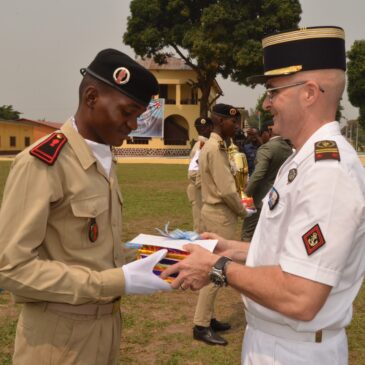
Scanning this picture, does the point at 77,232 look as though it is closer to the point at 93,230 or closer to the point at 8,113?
the point at 93,230

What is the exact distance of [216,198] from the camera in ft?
15.9

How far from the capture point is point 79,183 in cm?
204

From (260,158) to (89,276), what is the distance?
440cm

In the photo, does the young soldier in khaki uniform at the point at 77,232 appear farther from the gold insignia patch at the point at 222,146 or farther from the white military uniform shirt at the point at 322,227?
the gold insignia patch at the point at 222,146

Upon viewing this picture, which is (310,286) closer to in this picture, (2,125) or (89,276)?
(89,276)

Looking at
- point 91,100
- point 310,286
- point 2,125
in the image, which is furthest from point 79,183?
point 2,125

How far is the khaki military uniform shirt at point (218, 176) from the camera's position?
185 inches


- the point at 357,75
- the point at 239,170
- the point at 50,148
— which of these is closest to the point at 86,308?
the point at 50,148

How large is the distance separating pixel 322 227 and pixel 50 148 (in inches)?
46.1

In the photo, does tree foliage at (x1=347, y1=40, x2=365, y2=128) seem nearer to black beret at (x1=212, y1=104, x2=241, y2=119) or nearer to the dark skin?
black beret at (x1=212, y1=104, x2=241, y2=119)

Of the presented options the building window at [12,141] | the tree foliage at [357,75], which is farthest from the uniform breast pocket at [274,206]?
the building window at [12,141]

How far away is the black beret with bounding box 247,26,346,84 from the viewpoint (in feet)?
6.25

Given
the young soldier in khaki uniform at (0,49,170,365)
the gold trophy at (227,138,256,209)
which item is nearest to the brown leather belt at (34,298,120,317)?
the young soldier in khaki uniform at (0,49,170,365)

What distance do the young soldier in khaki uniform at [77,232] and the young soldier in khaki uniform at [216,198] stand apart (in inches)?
92.4
